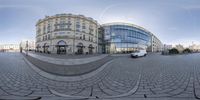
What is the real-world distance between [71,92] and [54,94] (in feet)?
1.18

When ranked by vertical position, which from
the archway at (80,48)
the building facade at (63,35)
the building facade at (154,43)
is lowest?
the archway at (80,48)

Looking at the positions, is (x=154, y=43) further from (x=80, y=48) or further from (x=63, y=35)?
(x=63, y=35)

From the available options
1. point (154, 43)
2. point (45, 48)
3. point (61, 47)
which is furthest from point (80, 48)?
point (154, 43)

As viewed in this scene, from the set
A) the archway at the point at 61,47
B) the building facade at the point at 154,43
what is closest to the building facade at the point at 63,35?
the archway at the point at 61,47

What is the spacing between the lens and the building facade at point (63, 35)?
2434 mm

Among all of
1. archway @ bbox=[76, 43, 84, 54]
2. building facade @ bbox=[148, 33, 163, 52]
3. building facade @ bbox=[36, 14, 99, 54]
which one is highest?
building facade @ bbox=[148, 33, 163, 52]

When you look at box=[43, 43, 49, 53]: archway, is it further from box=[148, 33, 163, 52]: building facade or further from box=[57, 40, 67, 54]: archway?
box=[148, 33, 163, 52]: building facade

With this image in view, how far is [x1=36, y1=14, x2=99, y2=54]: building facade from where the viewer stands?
243 centimetres

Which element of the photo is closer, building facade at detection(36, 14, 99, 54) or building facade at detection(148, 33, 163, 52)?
building facade at detection(36, 14, 99, 54)

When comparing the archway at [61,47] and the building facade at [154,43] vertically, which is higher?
the building facade at [154,43]

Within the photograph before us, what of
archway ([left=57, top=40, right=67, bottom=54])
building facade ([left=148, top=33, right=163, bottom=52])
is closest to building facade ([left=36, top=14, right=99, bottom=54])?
archway ([left=57, top=40, right=67, bottom=54])

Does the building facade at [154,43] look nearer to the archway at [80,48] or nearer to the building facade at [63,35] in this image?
the building facade at [63,35]

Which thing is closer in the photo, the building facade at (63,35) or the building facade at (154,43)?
the building facade at (63,35)

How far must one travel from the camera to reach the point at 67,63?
2.82 metres
